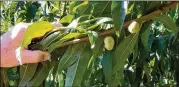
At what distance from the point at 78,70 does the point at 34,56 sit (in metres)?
0.08

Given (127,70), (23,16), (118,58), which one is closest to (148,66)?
(127,70)

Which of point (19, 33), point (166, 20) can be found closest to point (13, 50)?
point (19, 33)

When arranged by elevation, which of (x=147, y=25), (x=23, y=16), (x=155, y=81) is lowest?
(x=155, y=81)

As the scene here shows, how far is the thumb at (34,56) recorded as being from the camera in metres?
0.63

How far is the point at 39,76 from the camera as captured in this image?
0.67 meters

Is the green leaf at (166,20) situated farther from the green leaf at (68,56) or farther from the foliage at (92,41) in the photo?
the green leaf at (68,56)

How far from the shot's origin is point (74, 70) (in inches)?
23.8

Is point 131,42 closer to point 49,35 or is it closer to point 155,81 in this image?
point 49,35

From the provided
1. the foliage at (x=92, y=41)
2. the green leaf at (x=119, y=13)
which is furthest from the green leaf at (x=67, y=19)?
the green leaf at (x=119, y=13)

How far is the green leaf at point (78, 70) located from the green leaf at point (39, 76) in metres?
0.07

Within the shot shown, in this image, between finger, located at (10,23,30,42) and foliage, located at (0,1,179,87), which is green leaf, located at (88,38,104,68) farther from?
finger, located at (10,23,30,42)

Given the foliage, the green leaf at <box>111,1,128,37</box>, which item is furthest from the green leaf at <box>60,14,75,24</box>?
the green leaf at <box>111,1,128,37</box>

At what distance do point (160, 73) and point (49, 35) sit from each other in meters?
0.71

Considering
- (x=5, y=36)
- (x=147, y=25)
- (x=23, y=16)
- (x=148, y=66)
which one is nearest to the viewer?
(x=147, y=25)
